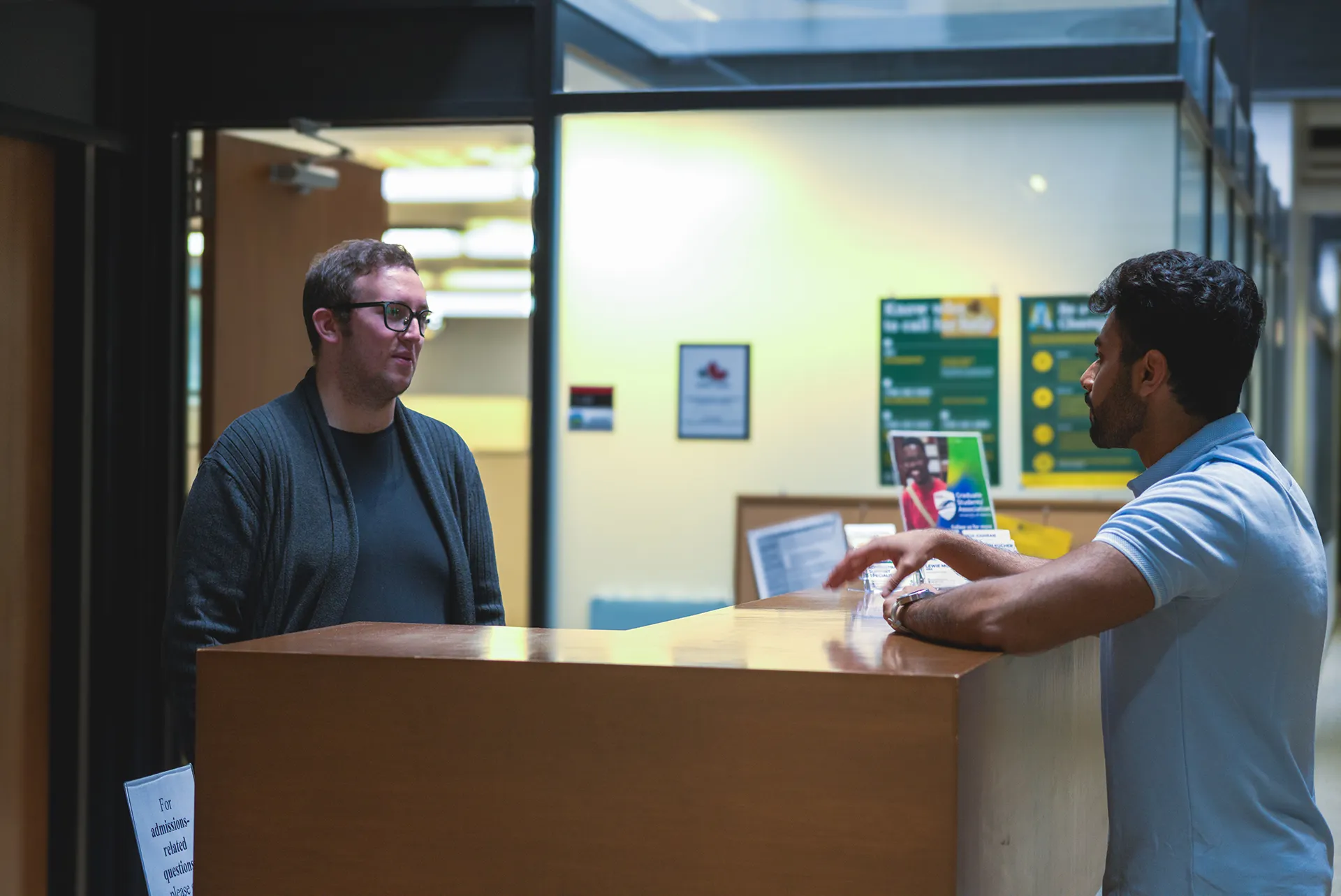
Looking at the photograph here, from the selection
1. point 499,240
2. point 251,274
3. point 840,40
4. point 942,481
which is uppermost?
point 499,240

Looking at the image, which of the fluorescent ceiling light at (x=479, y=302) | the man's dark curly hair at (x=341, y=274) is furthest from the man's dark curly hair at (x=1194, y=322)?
the fluorescent ceiling light at (x=479, y=302)

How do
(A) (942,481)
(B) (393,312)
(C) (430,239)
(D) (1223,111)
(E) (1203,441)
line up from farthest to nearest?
(C) (430,239) → (D) (1223,111) → (A) (942,481) → (B) (393,312) → (E) (1203,441)

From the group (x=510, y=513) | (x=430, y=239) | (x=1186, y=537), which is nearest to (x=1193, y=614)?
(x=1186, y=537)

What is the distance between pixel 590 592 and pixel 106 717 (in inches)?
59.1

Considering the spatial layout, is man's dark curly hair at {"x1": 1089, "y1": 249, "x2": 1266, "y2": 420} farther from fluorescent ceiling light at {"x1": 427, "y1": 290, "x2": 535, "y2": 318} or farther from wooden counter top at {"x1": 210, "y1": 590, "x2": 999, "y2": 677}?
fluorescent ceiling light at {"x1": 427, "y1": 290, "x2": 535, "y2": 318}

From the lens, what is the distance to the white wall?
14.1ft

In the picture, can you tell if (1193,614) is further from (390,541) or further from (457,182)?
(457,182)

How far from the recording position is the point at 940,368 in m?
4.36

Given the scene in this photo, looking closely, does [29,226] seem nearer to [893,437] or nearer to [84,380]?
[84,380]

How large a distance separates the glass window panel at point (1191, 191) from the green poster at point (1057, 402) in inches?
15.8

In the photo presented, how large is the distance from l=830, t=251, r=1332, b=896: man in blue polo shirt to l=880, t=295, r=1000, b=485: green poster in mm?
2521

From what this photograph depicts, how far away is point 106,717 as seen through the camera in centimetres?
429

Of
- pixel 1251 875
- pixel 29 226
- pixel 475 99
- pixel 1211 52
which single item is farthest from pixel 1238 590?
pixel 1211 52

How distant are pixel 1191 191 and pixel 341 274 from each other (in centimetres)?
298
